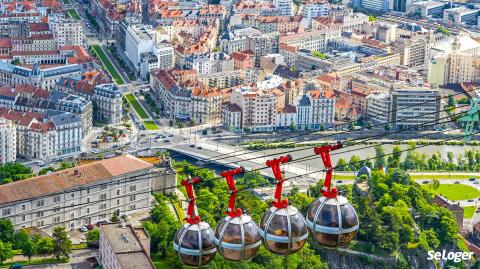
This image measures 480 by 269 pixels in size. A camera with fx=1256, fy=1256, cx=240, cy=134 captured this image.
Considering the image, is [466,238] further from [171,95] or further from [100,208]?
[171,95]

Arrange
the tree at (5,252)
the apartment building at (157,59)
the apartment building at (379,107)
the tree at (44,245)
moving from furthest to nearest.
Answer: the apartment building at (157,59) < the apartment building at (379,107) < the tree at (44,245) < the tree at (5,252)

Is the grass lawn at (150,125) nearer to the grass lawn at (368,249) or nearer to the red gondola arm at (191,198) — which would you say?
the grass lawn at (368,249)

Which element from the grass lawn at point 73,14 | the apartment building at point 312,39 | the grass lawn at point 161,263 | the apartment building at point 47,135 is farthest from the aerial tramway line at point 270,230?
the grass lawn at point 73,14

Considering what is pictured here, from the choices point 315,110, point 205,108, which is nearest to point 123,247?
point 205,108

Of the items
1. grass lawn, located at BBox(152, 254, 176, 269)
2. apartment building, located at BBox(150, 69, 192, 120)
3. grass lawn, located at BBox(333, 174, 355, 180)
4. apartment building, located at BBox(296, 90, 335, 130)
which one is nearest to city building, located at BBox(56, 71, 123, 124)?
apartment building, located at BBox(150, 69, 192, 120)

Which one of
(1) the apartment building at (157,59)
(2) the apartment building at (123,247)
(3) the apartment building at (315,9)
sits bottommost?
(2) the apartment building at (123,247)

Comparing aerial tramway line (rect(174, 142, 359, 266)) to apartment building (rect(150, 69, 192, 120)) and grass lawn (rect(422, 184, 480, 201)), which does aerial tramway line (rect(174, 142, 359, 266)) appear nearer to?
grass lawn (rect(422, 184, 480, 201))
